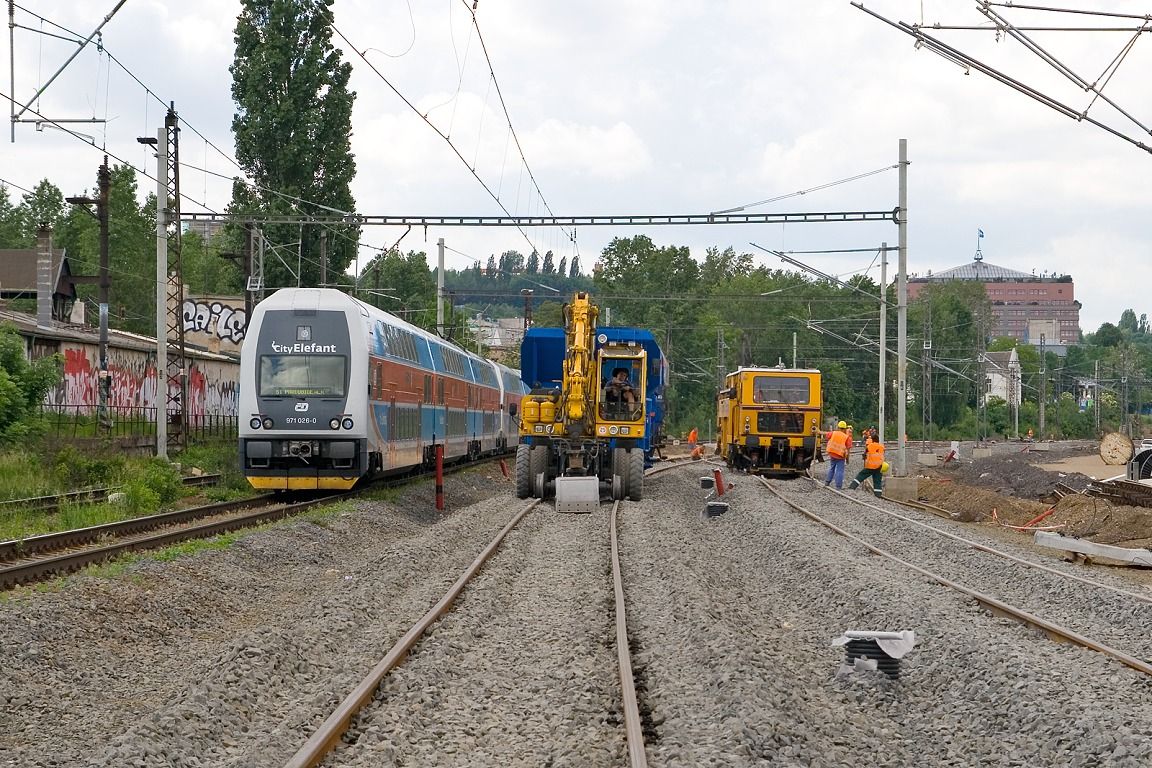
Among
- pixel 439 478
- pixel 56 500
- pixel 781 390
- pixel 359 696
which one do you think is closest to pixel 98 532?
pixel 56 500

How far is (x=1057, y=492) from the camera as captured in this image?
109 ft

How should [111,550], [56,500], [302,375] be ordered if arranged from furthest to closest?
1. [302,375]
2. [56,500]
3. [111,550]

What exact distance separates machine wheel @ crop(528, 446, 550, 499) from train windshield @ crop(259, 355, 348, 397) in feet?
17.5

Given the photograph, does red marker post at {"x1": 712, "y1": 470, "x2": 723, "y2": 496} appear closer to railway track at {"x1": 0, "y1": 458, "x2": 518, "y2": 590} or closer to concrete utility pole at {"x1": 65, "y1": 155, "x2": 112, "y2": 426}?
railway track at {"x1": 0, "y1": 458, "x2": 518, "y2": 590}

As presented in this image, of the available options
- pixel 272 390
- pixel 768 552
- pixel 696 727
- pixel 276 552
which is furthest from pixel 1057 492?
pixel 696 727

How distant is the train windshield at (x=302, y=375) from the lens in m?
22.7

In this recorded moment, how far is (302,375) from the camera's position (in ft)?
74.8

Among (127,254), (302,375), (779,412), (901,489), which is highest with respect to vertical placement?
(127,254)

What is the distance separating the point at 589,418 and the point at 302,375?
610 centimetres

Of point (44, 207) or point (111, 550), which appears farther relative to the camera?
point (44, 207)

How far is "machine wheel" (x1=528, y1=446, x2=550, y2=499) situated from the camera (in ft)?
87.9

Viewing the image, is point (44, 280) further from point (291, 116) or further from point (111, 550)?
point (111, 550)

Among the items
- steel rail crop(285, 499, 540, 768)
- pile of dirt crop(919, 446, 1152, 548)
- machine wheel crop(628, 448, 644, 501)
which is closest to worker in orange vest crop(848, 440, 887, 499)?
pile of dirt crop(919, 446, 1152, 548)

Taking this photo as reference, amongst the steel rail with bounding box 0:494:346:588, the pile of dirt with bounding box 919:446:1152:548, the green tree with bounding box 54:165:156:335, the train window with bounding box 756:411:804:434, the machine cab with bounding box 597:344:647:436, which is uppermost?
the green tree with bounding box 54:165:156:335
